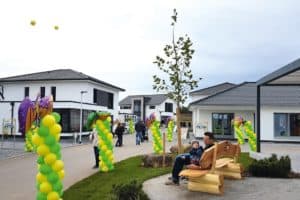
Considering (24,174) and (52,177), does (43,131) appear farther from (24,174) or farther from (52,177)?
(24,174)

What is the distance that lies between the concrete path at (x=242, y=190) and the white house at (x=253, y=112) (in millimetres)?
22620

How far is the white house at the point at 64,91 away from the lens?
1375 inches

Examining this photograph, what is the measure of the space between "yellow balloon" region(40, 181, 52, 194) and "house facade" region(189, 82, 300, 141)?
26921 mm

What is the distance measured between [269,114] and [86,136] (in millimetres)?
16158

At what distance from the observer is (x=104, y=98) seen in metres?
45.4

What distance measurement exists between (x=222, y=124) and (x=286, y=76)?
68.0ft

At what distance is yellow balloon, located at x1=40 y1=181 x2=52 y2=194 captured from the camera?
283 inches

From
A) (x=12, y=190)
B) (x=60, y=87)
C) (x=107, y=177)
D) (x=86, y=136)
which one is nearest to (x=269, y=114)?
(x=86, y=136)

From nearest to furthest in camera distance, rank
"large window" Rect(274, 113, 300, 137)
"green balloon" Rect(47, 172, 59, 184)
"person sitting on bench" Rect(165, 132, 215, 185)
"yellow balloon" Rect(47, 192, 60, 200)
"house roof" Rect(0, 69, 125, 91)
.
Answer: "yellow balloon" Rect(47, 192, 60, 200), "green balloon" Rect(47, 172, 59, 184), "person sitting on bench" Rect(165, 132, 215, 185), "large window" Rect(274, 113, 300, 137), "house roof" Rect(0, 69, 125, 91)

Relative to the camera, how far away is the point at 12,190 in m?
10.3

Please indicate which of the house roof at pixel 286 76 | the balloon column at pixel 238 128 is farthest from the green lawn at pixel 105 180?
the balloon column at pixel 238 128

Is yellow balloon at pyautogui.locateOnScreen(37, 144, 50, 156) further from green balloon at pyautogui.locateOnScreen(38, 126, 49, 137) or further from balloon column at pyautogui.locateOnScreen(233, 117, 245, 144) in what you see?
balloon column at pyautogui.locateOnScreen(233, 117, 245, 144)

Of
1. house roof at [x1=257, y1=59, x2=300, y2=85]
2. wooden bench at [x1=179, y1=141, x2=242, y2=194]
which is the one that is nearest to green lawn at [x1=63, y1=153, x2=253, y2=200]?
wooden bench at [x1=179, y1=141, x2=242, y2=194]

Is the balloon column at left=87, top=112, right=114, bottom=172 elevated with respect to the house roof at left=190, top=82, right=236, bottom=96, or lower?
lower
